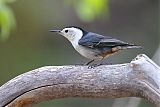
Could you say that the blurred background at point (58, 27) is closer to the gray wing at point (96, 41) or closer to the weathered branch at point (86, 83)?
the gray wing at point (96, 41)

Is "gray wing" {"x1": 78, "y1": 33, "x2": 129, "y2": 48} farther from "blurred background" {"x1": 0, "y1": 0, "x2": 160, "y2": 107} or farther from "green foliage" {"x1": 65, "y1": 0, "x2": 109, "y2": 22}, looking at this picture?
"blurred background" {"x1": 0, "y1": 0, "x2": 160, "y2": 107}

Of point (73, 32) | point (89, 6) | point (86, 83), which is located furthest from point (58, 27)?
point (86, 83)

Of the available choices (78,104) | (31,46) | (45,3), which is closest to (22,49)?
(31,46)

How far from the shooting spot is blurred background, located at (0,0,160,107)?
539 cm

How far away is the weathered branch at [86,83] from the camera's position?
69.6 inches

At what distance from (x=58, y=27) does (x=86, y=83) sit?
3.60 meters

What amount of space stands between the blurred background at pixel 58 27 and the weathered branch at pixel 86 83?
3332mm

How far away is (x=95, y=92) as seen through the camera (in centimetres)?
179

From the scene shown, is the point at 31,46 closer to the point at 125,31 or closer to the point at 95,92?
the point at 125,31

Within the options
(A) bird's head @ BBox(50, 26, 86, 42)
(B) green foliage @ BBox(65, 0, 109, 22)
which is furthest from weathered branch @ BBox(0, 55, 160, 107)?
(B) green foliage @ BBox(65, 0, 109, 22)

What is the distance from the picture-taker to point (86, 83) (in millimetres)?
1794

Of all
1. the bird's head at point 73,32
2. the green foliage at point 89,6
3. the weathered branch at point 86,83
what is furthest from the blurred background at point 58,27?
the weathered branch at point 86,83

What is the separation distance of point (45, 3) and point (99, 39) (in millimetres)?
3584

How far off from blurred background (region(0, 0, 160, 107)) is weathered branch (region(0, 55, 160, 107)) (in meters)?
3.33
